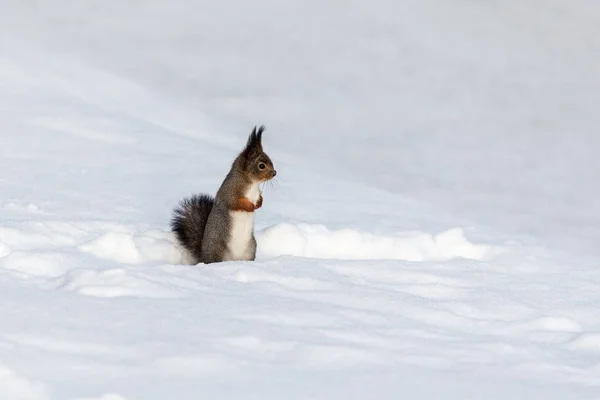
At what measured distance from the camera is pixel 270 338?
3887mm

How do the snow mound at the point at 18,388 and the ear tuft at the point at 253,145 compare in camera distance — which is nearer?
the snow mound at the point at 18,388

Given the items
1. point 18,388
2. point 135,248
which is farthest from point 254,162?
point 18,388

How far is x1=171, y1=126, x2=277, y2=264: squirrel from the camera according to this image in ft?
18.5

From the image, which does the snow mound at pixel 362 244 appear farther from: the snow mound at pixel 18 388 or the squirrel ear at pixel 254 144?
the snow mound at pixel 18 388

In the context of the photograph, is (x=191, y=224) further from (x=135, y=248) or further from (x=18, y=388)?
(x=18, y=388)

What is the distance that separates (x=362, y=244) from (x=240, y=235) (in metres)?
1.03

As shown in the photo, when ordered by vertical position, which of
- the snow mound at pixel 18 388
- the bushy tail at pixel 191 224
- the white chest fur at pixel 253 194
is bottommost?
the snow mound at pixel 18 388

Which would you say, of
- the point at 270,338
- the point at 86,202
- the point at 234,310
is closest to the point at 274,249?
the point at 86,202

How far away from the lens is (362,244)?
20.8 feet

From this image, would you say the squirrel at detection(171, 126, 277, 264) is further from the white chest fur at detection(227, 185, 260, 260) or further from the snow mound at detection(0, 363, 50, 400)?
the snow mound at detection(0, 363, 50, 400)

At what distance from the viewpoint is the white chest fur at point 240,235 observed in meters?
5.62

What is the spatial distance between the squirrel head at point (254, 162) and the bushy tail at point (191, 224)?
0.40 metres

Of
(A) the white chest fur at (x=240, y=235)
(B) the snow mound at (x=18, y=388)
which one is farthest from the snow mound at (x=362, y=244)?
(B) the snow mound at (x=18, y=388)

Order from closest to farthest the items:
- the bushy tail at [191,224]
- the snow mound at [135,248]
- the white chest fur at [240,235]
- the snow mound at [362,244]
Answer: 1. the snow mound at [135,248]
2. the white chest fur at [240,235]
3. the bushy tail at [191,224]
4. the snow mound at [362,244]
